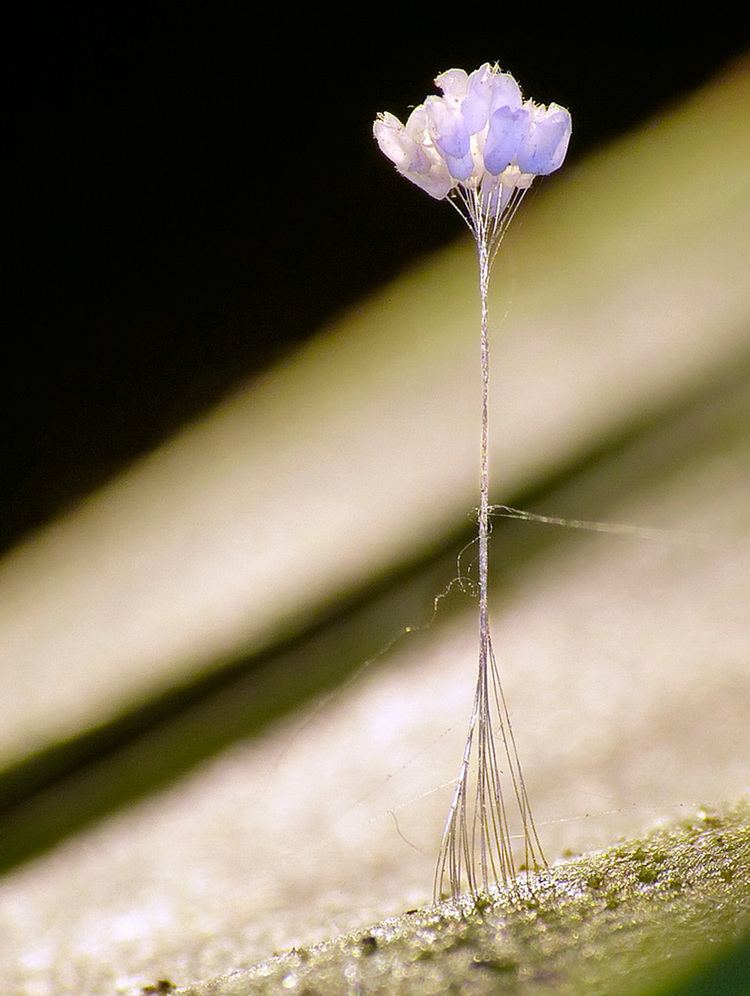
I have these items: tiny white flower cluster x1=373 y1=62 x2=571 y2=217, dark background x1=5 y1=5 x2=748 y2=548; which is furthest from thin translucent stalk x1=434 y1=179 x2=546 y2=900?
dark background x1=5 y1=5 x2=748 y2=548

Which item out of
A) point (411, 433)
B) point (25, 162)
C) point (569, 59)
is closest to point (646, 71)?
point (569, 59)

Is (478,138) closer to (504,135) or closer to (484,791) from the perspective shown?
(504,135)

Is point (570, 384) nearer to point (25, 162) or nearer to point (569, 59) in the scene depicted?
point (569, 59)

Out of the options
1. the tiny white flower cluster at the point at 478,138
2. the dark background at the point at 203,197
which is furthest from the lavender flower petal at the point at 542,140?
the dark background at the point at 203,197

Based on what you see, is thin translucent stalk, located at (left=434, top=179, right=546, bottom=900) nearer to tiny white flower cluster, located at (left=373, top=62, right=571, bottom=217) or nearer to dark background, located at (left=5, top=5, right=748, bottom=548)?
tiny white flower cluster, located at (left=373, top=62, right=571, bottom=217)

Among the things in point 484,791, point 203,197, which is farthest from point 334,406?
point 484,791

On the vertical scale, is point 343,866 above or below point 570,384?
below
